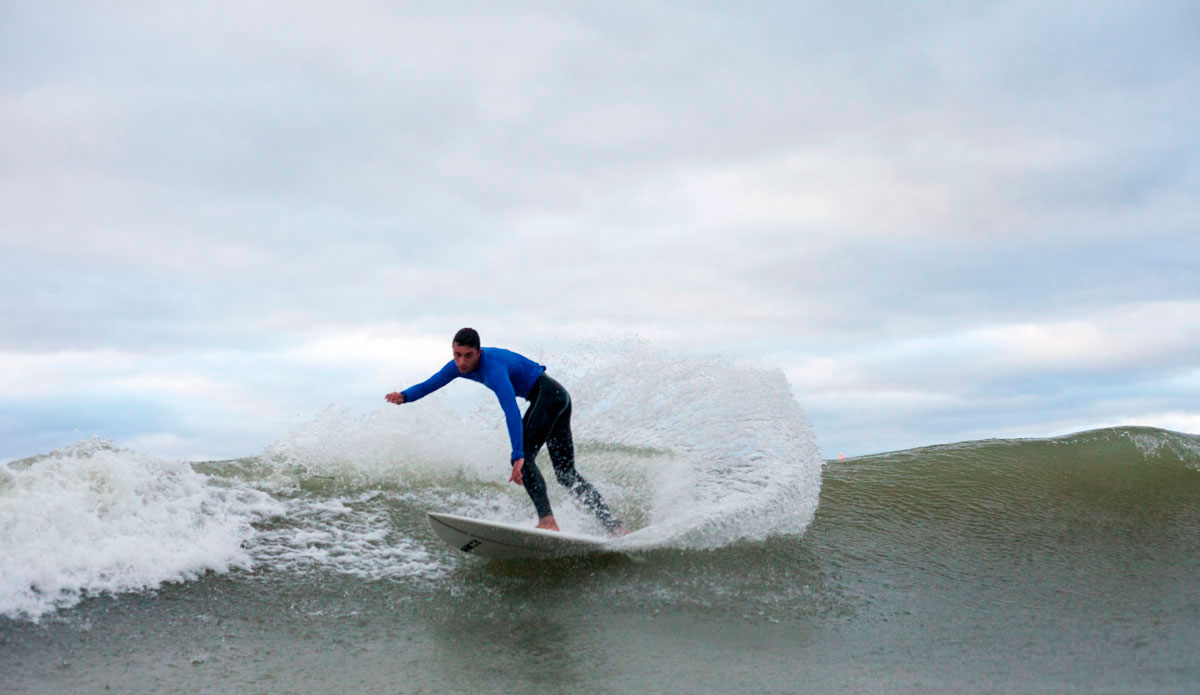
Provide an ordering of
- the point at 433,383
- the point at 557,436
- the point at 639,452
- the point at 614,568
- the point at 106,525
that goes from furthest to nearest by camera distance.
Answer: the point at 639,452 < the point at 557,436 < the point at 433,383 < the point at 614,568 < the point at 106,525

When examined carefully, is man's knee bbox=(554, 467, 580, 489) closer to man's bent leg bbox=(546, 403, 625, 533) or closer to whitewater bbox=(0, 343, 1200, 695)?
man's bent leg bbox=(546, 403, 625, 533)

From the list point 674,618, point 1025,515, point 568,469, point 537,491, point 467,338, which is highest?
point 467,338

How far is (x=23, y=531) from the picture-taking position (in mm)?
5312

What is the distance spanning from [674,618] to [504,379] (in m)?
2.08

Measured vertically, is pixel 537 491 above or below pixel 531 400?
below

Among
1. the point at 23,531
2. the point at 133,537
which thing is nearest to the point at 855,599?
the point at 133,537

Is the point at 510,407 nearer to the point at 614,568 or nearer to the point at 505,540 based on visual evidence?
the point at 505,540

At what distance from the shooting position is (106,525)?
5.64 m

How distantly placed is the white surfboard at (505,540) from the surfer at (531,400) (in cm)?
21

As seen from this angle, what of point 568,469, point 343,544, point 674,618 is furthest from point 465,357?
point 674,618

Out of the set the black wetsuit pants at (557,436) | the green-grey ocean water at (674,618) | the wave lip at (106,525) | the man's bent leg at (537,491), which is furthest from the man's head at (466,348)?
the wave lip at (106,525)

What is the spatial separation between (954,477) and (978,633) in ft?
15.1

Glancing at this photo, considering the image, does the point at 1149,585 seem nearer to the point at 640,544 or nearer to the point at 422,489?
the point at 640,544

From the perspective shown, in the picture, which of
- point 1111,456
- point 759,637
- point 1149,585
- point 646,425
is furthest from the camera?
point 1111,456
